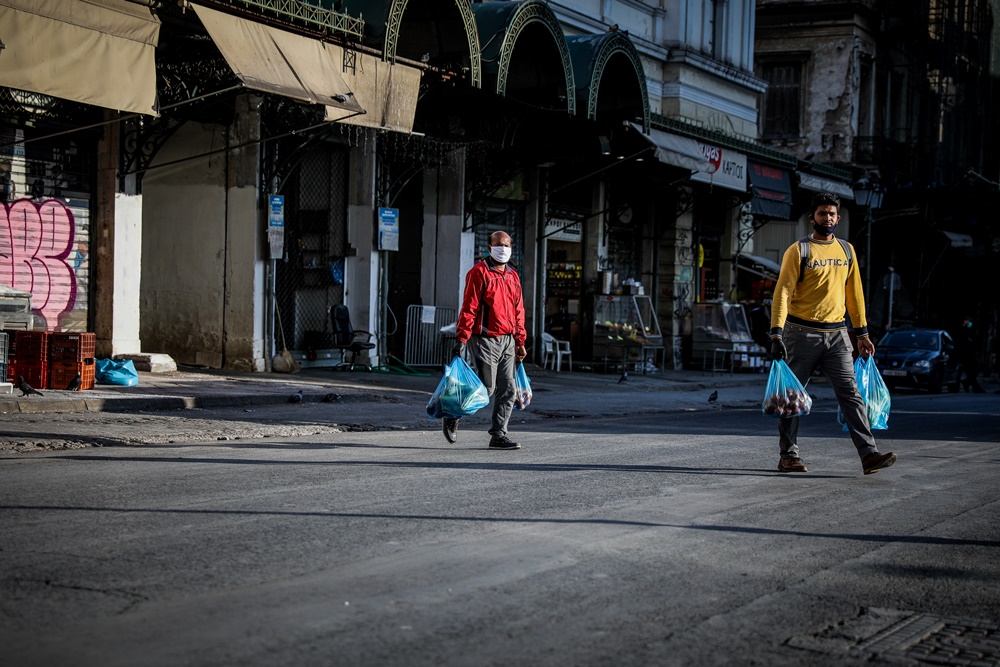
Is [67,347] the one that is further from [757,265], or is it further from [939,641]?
[757,265]

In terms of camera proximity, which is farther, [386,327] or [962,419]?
[386,327]

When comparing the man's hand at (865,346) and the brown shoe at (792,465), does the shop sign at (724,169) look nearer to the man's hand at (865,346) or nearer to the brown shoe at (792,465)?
the man's hand at (865,346)

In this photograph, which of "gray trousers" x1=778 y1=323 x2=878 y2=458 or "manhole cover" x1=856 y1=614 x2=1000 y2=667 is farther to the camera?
"gray trousers" x1=778 y1=323 x2=878 y2=458

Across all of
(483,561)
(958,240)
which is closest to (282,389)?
(483,561)

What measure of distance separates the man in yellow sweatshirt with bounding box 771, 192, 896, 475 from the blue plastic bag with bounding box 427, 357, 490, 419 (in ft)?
8.59

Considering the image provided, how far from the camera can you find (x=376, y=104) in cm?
1698

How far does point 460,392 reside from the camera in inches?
404

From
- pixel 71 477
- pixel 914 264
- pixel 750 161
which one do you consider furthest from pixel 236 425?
pixel 914 264

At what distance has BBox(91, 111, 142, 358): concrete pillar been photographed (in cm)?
1658

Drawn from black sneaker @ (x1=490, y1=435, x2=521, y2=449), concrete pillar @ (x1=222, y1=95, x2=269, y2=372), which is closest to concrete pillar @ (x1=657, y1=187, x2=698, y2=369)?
concrete pillar @ (x1=222, y1=95, x2=269, y2=372)

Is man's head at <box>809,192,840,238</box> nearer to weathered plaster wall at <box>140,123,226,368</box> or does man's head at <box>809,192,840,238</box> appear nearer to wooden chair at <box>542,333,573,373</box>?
weathered plaster wall at <box>140,123,226,368</box>

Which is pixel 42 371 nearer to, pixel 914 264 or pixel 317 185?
pixel 317 185

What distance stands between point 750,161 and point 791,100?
13207mm

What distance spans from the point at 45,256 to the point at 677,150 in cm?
1360
